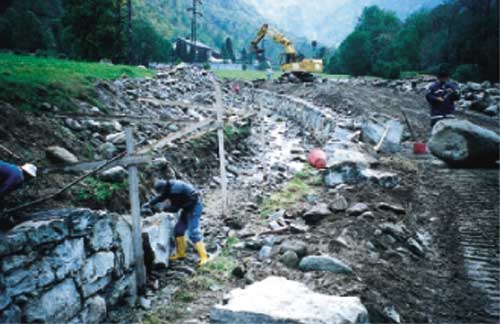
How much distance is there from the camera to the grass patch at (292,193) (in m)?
8.61

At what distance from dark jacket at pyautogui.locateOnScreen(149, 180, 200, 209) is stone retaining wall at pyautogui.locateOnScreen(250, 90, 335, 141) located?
28.1 feet

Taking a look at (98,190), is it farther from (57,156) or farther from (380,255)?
(380,255)

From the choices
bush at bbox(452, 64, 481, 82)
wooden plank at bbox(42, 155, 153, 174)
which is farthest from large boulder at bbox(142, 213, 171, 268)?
bush at bbox(452, 64, 481, 82)

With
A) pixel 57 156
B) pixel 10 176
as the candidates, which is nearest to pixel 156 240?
pixel 57 156

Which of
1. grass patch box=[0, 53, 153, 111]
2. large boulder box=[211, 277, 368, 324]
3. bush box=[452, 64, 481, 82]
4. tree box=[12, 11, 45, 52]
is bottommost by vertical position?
large boulder box=[211, 277, 368, 324]

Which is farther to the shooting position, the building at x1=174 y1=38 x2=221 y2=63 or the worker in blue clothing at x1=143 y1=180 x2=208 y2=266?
the building at x1=174 y1=38 x2=221 y2=63

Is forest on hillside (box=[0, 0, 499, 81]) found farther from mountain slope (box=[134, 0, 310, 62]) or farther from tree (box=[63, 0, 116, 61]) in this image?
mountain slope (box=[134, 0, 310, 62])

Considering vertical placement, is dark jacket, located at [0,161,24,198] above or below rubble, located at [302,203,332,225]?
above

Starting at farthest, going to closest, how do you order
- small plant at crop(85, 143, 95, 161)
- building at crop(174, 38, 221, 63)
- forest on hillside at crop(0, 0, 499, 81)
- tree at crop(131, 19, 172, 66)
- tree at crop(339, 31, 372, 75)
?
building at crop(174, 38, 221, 63) < tree at crop(339, 31, 372, 75) < tree at crop(131, 19, 172, 66) < forest on hillside at crop(0, 0, 499, 81) < small plant at crop(85, 143, 95, 161)

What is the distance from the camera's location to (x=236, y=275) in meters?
5.56

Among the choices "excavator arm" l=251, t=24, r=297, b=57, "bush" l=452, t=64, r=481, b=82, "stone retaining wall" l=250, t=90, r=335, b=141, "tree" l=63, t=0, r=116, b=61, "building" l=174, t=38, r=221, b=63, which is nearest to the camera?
"stone retaining wall" l=250, t=90, r=335, b=141

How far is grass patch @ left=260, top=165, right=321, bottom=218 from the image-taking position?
8.61m

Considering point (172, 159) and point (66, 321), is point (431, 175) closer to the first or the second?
point (172, 159)

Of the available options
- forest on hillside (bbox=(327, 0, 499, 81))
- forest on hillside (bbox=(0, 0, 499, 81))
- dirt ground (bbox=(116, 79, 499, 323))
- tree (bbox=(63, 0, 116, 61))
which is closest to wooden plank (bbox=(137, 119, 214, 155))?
dirt ground (bbox=(116, 79, 499, 323))
